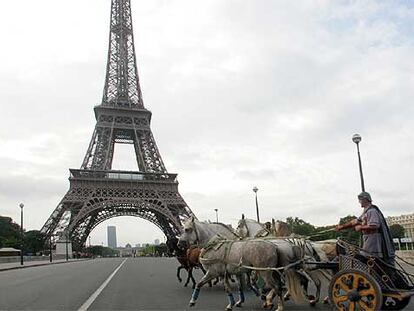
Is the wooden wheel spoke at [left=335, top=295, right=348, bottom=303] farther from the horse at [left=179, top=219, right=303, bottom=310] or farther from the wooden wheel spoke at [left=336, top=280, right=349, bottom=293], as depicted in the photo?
the horse at [left=179, top=219, right=303, bottom=310]

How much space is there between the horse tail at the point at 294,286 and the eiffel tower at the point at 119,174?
59478 millimetres

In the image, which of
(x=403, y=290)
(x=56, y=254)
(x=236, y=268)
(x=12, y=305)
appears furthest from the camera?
(x=56, y=254)

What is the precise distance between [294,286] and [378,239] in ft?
7.30

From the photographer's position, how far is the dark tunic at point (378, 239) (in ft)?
25.7

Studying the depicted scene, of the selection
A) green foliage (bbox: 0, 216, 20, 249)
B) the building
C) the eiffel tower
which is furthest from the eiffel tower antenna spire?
the building

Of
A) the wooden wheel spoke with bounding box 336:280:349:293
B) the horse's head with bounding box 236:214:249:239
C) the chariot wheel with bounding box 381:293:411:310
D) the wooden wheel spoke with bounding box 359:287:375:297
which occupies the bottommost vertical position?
the chariot wheel with bounding box 381:293:411:310

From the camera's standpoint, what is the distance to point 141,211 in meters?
79.0

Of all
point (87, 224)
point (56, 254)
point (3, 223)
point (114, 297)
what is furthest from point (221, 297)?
point (3, 223)

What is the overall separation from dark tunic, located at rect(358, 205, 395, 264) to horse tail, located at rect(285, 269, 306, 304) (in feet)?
6.37

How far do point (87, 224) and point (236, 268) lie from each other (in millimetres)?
68604

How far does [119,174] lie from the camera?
241 ft

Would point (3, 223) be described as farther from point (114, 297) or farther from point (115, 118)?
point (114, 297)

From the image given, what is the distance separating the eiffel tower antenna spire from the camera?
8025cm

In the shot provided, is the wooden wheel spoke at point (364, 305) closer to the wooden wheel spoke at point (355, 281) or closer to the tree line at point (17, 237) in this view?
the wooden wheel spoke at point (355, 281)
